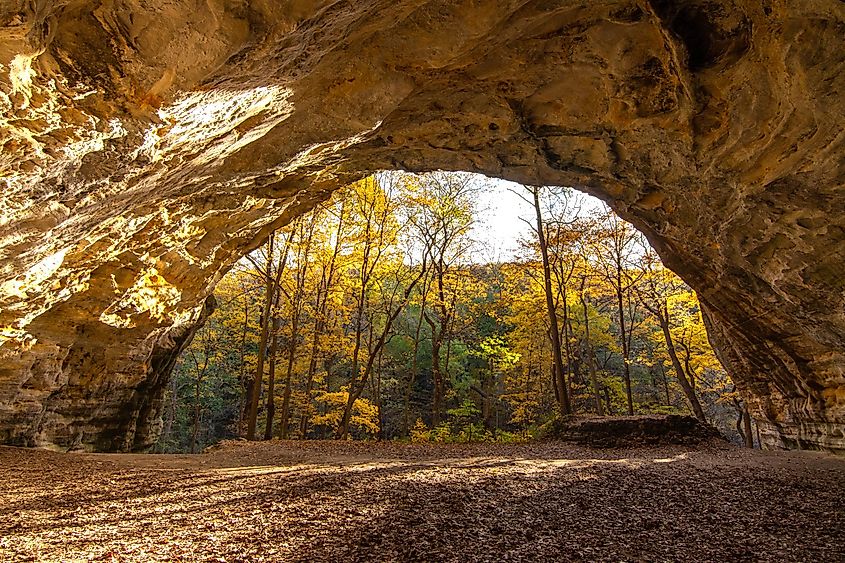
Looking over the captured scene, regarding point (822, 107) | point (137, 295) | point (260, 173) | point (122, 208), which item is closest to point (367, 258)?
point (137, 295)

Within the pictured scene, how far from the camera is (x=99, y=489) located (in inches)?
201

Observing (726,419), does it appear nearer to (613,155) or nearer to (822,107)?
(613,155)

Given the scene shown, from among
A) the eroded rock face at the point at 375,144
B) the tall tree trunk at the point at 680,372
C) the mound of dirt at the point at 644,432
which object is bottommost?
the mound of dirt at the point at 644,432

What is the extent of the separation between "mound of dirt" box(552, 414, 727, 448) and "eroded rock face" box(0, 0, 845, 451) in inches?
91.2

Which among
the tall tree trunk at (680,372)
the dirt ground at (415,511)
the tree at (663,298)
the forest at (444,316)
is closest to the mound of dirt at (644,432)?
the forest at (444,316)

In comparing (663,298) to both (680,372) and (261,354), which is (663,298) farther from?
(261,354)

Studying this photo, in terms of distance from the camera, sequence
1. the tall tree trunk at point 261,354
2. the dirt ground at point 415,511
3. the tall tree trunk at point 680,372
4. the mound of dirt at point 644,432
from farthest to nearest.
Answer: the tall tree trunk at point 680,372
the tall tree trunk at point 261,354
the mound of dirt at point 644,432
the dirt ground at point 415,511

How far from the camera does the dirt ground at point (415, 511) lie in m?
3.37

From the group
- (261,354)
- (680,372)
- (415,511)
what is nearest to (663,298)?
(680,372)

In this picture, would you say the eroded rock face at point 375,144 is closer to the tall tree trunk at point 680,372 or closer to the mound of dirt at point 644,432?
the mound of dirt at point 644,432

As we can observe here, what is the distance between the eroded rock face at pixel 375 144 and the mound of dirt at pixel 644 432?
2317 mm

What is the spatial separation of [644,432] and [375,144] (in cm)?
973

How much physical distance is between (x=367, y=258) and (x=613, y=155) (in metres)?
10.6

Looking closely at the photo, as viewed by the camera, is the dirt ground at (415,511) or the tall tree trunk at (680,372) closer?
the dirt ground at (415,511)
